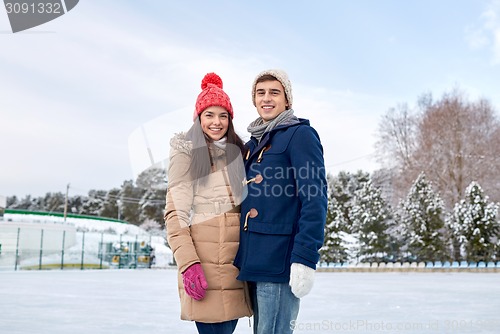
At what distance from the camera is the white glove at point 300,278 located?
2086 millimetres

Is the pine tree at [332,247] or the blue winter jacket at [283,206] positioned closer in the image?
the blue winter jacket at [283,206]

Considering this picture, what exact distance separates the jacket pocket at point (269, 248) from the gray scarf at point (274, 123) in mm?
429

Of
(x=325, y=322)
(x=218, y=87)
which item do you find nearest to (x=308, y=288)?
(x=218, y=87)

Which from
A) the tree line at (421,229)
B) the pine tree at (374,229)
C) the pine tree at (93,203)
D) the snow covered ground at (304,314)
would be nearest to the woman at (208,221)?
the snow covered ground at (304,314)

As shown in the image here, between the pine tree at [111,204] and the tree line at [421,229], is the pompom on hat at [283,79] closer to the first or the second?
the tree line at [421,229]

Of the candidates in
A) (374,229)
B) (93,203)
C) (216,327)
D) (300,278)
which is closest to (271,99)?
(300,278)

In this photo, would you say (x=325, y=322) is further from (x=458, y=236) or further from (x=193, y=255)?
(x=458, y=236)

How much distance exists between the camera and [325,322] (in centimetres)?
538

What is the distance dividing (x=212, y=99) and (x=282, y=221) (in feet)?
2.18

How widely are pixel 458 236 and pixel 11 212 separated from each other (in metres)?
30.4

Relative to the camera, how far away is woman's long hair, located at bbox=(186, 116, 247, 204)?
7.68ft

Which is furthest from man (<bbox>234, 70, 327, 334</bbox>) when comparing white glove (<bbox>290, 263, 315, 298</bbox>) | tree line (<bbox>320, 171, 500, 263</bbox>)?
tree line (<bbox>320, 171, 500, 263</bbox>)

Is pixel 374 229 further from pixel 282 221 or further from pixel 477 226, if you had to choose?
pixel 282 221

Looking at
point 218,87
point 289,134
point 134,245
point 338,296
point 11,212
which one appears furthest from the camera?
point 11,212
